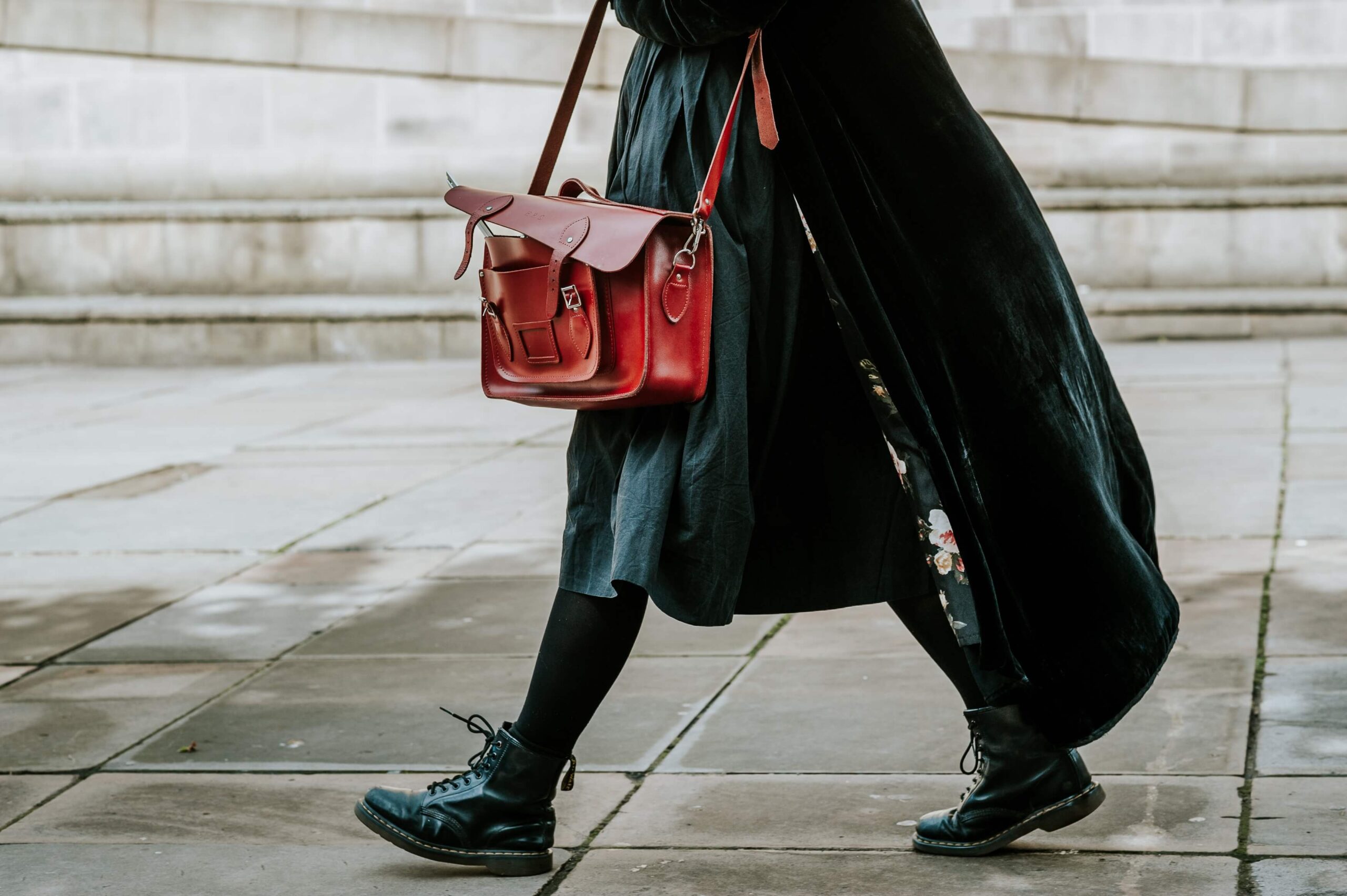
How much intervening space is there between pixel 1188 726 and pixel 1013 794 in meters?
0.78

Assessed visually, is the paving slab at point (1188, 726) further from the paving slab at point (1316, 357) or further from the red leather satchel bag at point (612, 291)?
the paving slab at point (1316, 357)

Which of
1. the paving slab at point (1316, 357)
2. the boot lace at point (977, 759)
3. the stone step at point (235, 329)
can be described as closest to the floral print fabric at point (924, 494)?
the boot lace at point (977, 759)

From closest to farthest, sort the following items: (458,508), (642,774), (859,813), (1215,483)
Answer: (859,813), (642,774), (1215,483), (458,508)

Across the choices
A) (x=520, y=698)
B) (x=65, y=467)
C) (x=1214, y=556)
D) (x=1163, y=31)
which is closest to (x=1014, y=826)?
(x=520, y=698)

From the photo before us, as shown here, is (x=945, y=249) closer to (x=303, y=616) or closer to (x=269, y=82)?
(x=303, y=616)

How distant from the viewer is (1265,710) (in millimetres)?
3574

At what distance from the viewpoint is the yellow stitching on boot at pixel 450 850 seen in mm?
2881

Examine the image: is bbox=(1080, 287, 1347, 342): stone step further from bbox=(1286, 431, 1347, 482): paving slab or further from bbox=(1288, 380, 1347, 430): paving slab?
bbox=(1286, 431, 1347, 482): paving slab

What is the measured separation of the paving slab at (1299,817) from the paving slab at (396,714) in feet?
3.70

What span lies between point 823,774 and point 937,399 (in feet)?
2.88

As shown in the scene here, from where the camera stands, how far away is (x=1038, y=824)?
2867mm

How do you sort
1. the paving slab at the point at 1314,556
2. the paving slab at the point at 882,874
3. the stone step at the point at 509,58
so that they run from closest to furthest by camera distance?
the paving slab at the point at 882,874, the paving slab at the point at 1314,556, the stone step at the point at 509,58

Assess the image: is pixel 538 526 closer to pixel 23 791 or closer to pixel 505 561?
pixel 505 561

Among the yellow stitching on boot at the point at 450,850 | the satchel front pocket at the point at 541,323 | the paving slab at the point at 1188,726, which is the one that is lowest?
A: the yellow stitching on boot at the point at 450,850
